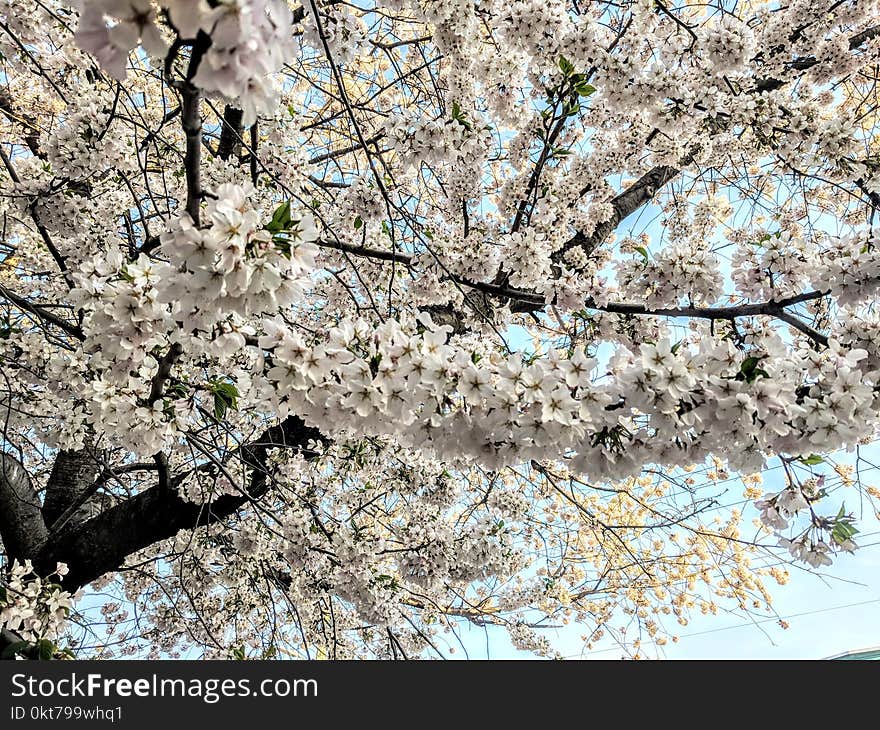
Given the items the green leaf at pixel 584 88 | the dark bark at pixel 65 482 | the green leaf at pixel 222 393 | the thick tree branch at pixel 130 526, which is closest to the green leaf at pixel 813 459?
the green leaf at pixel 222 393

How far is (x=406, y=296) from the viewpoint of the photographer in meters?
3.14

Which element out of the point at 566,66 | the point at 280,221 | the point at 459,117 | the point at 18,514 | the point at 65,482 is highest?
the point at 566,66

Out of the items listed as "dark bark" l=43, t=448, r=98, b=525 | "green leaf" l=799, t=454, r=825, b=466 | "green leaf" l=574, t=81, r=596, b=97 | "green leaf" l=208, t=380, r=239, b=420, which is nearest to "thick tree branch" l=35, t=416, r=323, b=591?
"dark bark" l=43, t=448, r=98, b=525

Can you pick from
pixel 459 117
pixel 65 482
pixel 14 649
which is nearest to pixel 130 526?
pixel 65 482

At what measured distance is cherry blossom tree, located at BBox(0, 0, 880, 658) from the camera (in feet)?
4.27

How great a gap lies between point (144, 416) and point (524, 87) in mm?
2788

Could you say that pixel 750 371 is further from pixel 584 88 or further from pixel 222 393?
pixel 584 88

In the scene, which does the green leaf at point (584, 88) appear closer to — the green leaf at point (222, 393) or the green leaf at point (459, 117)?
the green leaf at point (459, 117)

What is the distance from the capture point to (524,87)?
3.39 meters

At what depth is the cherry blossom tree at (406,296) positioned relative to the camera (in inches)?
51.3

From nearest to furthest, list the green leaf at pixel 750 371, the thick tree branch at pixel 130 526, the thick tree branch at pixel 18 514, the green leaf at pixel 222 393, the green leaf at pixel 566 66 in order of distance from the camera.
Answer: the green leaf at pixel 750 371 → the green leaf at pixel 222 393 → the green leaf at pixel 566 66 → the thick tree branch at pixel 130 526 → the thick tree branch at pixel 18 514

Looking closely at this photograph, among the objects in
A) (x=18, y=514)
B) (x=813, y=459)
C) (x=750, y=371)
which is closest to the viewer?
(x=750, y=371)

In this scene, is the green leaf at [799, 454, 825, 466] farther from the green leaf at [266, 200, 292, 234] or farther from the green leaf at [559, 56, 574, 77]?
the green leaf at [559, 56, 574, 77]

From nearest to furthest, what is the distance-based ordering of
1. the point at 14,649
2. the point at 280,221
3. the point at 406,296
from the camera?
1. the point at 280,221
2. the point at 14,649
3. the point at 406,296
